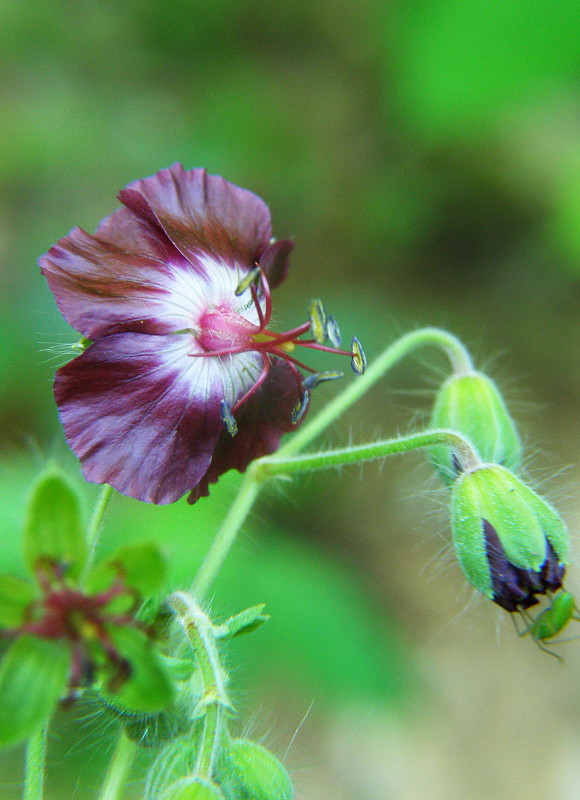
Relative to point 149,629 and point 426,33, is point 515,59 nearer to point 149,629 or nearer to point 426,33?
point 426,33

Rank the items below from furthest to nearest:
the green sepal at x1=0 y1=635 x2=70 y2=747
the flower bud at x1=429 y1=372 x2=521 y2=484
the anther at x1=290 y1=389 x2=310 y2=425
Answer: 1. the flower bud at x1=429 y1=372 x2=521 y2=484
2. the anther at x1=290 y1=389 x2=310 y2=425
3. the green sepal at x1=0 y1=635 x2=70 y2=747

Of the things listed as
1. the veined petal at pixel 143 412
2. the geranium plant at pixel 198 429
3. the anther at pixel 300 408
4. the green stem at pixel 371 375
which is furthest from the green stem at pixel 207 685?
the green stem at pixel 371 375

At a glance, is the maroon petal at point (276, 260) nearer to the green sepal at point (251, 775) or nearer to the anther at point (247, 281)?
the anther at point (247, 281)

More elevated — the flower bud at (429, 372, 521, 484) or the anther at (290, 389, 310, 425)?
the flower bud at (429, 372, 521, 484)

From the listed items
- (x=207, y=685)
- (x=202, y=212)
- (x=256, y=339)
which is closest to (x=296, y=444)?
(x=256, y=339)

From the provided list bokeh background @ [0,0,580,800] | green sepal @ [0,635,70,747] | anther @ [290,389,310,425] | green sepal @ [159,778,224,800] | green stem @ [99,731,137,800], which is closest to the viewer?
green sepal @ [0,635,70,747]

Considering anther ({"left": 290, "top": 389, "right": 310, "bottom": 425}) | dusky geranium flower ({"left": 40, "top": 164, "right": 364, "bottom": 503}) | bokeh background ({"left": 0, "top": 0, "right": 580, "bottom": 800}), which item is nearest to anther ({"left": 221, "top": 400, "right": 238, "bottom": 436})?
dusky geranium flower ({"left": 40, "top": 164, "right": 364, "bottom": 503})

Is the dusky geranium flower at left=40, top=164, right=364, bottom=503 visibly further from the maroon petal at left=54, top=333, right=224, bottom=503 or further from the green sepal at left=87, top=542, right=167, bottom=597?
the green sepal at left=87, top=542, right=167, bottom=597
